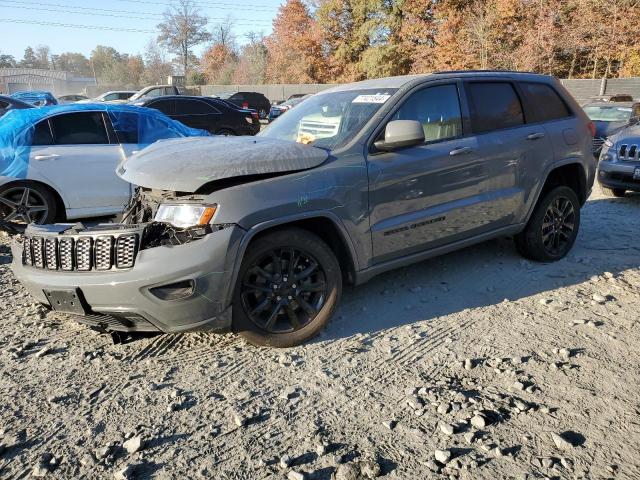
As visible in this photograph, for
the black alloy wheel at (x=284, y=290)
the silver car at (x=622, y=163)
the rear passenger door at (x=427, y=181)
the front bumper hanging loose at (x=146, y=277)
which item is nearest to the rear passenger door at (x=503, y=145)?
the rear passenger door at (x=427, y=181)

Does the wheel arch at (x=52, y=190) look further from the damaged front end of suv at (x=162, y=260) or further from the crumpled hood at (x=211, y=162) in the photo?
the damaged front end of suv at (x=162, y=260)

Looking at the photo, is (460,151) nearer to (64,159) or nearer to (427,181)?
(427,181)

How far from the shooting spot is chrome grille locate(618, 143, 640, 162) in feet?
25.2

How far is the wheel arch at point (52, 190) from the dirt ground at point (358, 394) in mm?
1944

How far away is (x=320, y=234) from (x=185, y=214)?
0.99 metres

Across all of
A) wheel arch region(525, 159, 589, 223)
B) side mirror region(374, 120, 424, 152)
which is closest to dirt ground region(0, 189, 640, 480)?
wheel arch region(525, 159, 589, 223)

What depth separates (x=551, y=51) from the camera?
1133 inches

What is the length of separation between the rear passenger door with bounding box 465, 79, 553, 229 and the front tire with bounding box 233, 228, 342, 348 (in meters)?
1.66

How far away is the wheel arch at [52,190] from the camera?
5805 millimetres

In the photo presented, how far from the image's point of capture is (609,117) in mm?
12344

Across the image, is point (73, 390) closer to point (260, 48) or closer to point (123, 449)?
point (123, 449)

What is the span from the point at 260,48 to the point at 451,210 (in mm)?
62535

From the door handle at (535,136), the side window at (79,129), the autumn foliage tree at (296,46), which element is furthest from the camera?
the autumn foliage tree at (296,46)

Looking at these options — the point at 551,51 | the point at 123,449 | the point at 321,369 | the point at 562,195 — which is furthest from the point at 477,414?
the point at 551,51
